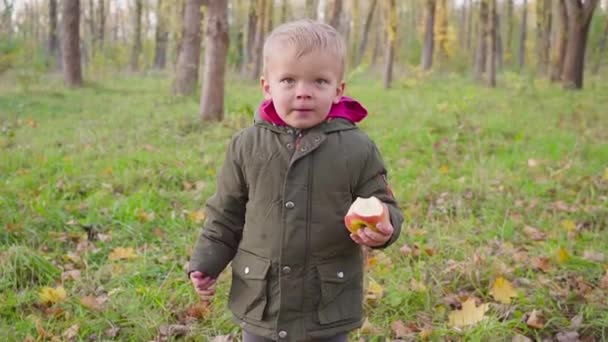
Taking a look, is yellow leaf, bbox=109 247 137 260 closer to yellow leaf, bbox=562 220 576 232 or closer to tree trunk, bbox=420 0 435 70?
yellow leaf, bbox=562 220 576 232

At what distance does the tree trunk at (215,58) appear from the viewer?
8.57 meters

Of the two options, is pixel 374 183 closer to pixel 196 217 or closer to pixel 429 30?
pixel 196 217

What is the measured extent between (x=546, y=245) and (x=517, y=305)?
40.7 inches

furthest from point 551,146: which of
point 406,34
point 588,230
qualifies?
point 406,34

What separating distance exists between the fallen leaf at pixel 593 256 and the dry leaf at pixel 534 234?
47cm

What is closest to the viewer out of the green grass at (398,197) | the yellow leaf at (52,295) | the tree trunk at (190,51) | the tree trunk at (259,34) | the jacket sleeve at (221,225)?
the jacket sleeve at (221,225)

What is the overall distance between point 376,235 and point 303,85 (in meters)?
0.50

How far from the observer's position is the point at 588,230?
446 cm

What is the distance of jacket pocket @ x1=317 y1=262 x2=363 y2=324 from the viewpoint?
1878 mm

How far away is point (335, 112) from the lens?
191 cm

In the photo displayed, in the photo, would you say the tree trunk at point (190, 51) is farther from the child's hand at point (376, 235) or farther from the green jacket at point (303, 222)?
the child's hand at point (376, 235)

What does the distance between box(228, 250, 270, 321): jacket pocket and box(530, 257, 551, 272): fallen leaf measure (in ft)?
7.68

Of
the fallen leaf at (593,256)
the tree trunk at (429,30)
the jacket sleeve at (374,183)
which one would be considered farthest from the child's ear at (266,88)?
the tree trunk at (429,30)

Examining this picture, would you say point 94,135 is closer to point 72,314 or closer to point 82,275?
point 82,275
